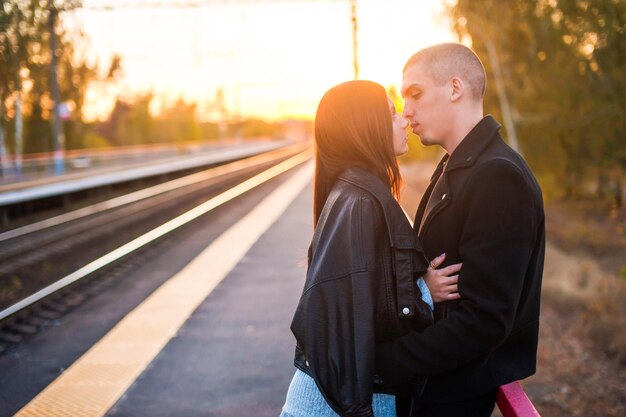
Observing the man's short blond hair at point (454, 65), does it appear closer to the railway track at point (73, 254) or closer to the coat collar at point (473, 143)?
the coat collar at point (473, 143)

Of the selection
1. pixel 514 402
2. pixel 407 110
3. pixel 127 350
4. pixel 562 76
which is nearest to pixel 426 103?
pixel 407 110

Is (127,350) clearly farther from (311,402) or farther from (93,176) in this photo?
(93,176)

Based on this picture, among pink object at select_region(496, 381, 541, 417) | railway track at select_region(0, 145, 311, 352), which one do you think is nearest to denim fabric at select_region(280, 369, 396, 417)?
pink object at select_region(496, 381, 541, 417)

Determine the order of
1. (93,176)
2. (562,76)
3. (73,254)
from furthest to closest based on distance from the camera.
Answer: (93,176)
(562,76)
(73,254)

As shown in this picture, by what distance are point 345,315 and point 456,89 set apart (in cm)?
77

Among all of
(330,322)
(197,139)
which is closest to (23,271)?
(330,322)

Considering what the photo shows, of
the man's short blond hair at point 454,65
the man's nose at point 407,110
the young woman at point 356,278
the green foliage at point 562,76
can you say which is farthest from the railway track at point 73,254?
the green foliage at point 562,76

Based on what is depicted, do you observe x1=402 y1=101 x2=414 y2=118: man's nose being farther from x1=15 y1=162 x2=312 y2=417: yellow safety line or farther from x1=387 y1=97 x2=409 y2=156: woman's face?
x1=15 y1=162 x2=312 y2=417: yellow safety line

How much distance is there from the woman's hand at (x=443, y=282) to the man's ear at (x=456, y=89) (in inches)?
19.2

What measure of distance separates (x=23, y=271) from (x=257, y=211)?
5.75 m

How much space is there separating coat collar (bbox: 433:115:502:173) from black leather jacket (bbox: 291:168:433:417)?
0.23m

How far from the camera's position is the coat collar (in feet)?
6.05

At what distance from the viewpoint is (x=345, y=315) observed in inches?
70.7

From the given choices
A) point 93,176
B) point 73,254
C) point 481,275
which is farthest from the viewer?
point 93,176
